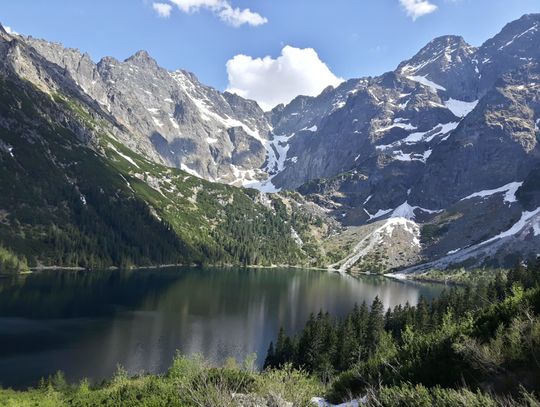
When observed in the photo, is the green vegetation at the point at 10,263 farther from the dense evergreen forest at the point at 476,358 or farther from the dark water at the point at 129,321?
the dense evergreen forest at the point at 476,358

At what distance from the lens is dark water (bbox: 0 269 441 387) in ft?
282

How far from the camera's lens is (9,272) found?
177500 millimetres

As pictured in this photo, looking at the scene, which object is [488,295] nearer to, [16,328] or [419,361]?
[419,361]

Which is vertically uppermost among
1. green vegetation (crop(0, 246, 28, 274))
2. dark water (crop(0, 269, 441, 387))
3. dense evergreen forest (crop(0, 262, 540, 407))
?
dense evergreen forest (crop(0, 262, 540, 407))

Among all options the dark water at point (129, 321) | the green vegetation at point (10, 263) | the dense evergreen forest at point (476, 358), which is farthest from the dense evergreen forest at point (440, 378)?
the green vegetation at point (10, 263)

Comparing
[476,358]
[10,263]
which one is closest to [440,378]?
[476,358]

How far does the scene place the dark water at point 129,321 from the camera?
8596 centimetres

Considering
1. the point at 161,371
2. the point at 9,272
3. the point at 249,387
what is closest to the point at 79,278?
the point at 9,272

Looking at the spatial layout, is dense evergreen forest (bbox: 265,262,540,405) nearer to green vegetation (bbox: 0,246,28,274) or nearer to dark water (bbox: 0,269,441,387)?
dark water (bbox: 0,269,441,387)

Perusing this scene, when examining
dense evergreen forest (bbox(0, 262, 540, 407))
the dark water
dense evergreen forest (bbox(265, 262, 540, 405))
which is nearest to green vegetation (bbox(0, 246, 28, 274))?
the dark water

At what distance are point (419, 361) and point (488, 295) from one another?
101666 millimetres

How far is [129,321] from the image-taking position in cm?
11712

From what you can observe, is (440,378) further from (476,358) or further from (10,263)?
(10,263)

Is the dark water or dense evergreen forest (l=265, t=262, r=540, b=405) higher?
dense evergreen forest (l=265, t=262, r=540, b=405)
